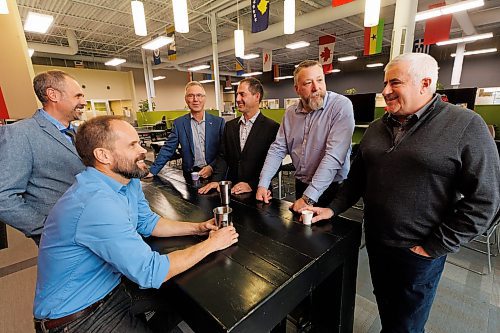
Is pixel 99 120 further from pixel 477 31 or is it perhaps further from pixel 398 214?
pixel 477 31

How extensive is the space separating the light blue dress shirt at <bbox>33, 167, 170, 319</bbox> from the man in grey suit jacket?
0.62 metres

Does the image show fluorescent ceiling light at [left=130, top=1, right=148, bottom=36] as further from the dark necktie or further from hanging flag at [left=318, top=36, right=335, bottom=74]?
hanging flag at [left=318, top=36, right=335, bottom=74]

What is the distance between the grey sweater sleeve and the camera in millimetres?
963

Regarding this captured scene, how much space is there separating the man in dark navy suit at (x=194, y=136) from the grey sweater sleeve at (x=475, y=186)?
6.43ft

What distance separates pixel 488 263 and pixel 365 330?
158cm

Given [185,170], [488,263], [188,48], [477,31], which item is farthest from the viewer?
A: [188,48]

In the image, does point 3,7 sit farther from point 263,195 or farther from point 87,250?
point 263,195

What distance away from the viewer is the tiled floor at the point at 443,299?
1741mm

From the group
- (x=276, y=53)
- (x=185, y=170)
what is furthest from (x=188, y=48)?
(x=185, y=170)

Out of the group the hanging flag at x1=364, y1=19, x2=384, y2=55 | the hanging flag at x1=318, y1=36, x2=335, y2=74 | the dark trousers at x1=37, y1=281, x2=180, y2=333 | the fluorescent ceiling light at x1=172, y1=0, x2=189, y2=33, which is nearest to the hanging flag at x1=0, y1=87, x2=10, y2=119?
the fluorescent ceiling light at x1=172, y1=0, x2=189, y2=33

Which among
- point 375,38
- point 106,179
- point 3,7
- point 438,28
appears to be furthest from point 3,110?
point 438,28

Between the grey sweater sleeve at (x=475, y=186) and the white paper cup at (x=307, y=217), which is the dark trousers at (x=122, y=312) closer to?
the white paper cup at (x=307, y=217)

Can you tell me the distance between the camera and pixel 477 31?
8.81 meters

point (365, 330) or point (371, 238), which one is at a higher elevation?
point (371, 238)
